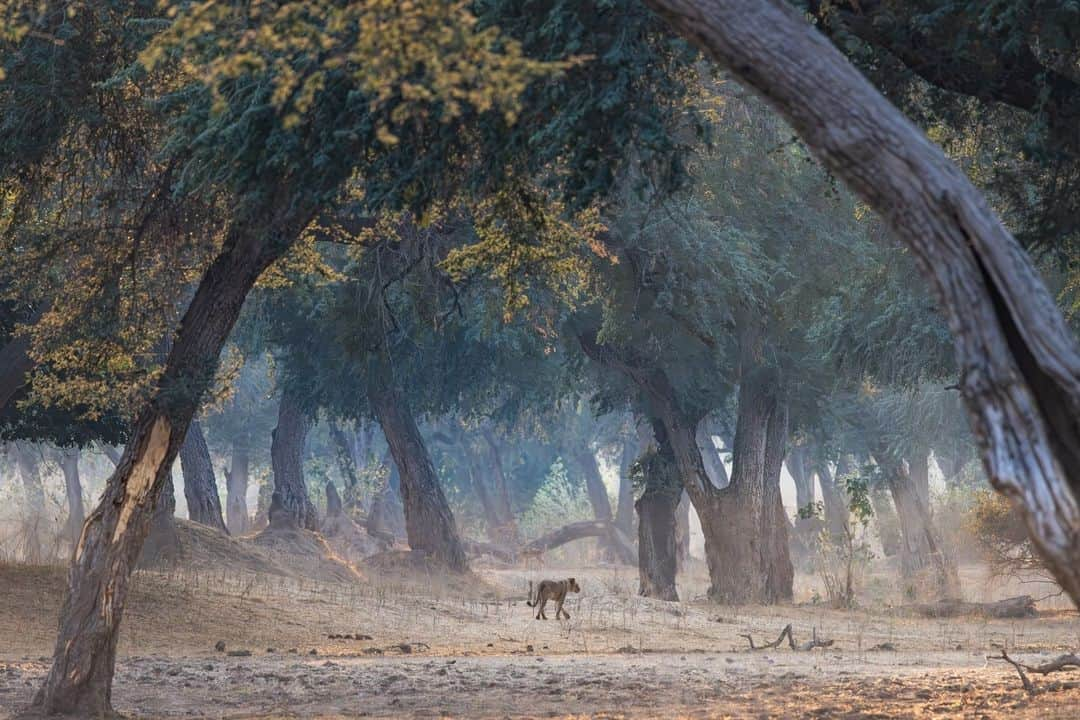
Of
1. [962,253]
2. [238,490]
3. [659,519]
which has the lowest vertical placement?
[962,253]

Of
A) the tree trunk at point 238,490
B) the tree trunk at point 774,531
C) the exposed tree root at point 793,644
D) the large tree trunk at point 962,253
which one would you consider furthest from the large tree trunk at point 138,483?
the tree trunk at point 238,490

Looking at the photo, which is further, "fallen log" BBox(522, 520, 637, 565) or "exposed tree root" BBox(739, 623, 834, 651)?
"fallen log" BBox(522, 520, 637, 565)

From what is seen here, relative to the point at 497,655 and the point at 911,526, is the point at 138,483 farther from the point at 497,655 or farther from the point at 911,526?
the point at 911,526

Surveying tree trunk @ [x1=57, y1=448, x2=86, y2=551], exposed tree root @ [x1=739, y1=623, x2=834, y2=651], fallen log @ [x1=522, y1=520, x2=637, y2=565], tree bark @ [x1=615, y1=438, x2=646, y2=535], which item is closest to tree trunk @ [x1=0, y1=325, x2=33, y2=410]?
exposed tree root @ [x1=739, y1=623, x2=834, y2=651]

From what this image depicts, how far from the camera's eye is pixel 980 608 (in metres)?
27.9

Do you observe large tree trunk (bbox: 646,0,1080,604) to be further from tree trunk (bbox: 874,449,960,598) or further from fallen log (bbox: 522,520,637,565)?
fallen log (bbox: 522,520,637,565)

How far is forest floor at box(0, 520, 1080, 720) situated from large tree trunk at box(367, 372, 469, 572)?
13.5 feet

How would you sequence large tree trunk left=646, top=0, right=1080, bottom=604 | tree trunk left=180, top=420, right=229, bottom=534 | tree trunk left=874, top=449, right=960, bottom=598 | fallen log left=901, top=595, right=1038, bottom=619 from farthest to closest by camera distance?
1. tree trunk left=874, top=449, right=960, bottom=598
2. tree trunk left=180, top=420, right=229, bottom=534
3. fallen log left=901, top=595, right=1038, bottom=619
4. large tree trunk left=646, top=0, right=1080, bottom=604

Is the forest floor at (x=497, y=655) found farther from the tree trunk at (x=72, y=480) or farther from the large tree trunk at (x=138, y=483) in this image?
the tree trunk at (x=72, y=480)

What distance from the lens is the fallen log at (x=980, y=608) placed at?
27242mm

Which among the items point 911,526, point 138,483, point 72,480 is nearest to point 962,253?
point 138,483

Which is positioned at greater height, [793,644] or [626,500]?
[626,500]

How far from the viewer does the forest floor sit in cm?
1209

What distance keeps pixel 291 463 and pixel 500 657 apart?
68.4 feet
